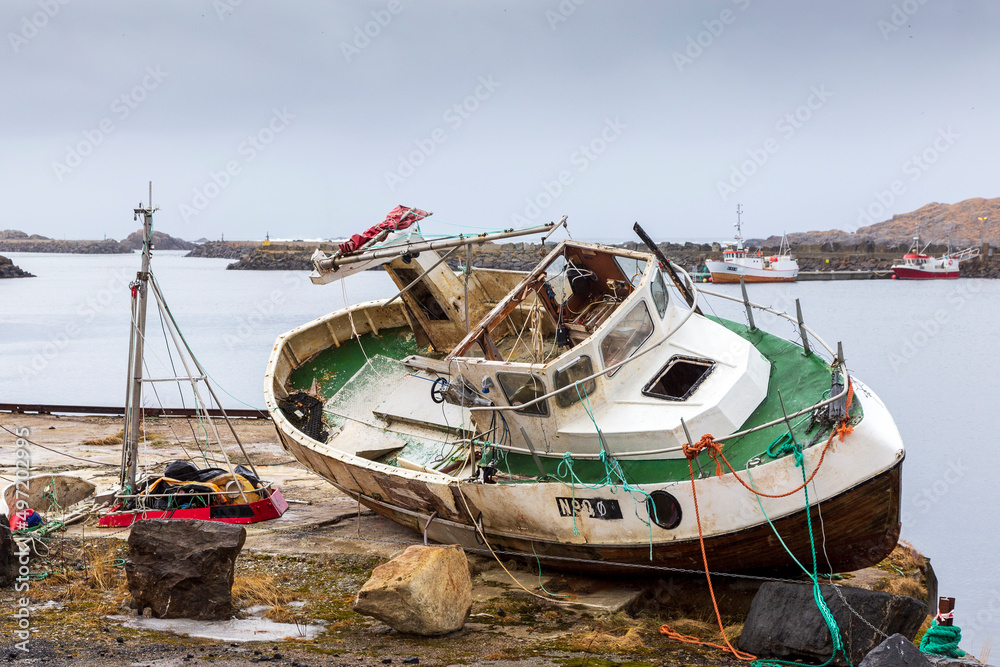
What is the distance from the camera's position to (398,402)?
50.1 ft

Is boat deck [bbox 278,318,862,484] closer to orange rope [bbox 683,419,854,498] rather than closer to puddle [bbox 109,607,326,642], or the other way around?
orange rope [bbox 683,419,854,498]

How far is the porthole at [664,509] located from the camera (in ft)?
33.5

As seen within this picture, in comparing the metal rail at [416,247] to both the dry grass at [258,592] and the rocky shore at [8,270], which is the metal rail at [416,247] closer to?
the dry grass at [258,592]

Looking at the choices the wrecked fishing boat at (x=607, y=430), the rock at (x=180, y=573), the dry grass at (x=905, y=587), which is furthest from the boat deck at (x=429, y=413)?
the rock at (x=180, y=573)

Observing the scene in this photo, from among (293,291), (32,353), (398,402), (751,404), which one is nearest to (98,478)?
(398,402)

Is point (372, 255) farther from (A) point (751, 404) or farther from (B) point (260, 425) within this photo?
(B) point (260, 425)

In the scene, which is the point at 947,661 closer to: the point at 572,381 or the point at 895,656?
the point at 895,656

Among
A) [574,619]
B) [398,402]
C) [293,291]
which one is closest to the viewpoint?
[574,619]

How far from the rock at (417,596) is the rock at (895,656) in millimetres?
4223

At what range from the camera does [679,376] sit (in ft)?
39.8

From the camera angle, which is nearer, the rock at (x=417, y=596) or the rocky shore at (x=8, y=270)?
the rock at (x=417, y=596)

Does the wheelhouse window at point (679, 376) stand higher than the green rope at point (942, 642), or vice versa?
the wheelhouse window at point (679, 376)

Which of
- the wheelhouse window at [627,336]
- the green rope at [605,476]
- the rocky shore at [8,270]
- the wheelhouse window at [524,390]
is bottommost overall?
the green rope at [605,476]

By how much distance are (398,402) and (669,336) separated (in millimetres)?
5208
